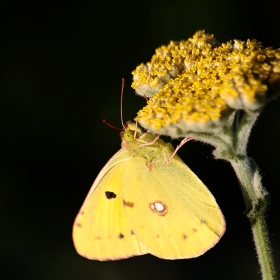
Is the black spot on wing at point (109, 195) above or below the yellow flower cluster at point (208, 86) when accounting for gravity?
below

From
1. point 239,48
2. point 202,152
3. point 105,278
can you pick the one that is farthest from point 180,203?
point 105,278

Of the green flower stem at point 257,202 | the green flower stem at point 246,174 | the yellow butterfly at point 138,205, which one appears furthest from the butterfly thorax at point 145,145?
the green flower stem at point 257,202

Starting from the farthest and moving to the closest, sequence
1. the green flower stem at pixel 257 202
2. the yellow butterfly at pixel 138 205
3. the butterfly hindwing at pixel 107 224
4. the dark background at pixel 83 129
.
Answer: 1. the dark background at pixel 83 129
2. the butterfly hindwing at pixel 107 224
3. the yellow butterfly at pixel 138 205
4. the green flower stem at pixel 257 202

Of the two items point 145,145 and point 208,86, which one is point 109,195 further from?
point 208,86

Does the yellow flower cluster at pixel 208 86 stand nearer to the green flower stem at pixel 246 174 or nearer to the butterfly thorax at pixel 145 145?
the green flower stem at pixel 246 174

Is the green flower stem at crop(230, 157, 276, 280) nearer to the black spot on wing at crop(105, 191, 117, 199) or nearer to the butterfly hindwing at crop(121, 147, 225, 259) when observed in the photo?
the butterfly hindwing at crop(121, 147, 225, 259)

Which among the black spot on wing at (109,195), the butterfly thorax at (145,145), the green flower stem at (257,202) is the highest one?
the butterfly thorax at (145,145)

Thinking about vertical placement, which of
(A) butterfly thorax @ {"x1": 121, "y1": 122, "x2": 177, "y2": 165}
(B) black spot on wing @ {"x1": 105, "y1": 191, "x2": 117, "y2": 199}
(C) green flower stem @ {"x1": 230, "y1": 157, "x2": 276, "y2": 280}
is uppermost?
(A) butterfly thorax @ {"x1": 121, "y1": 122, "x2": 177, "y2": 165}

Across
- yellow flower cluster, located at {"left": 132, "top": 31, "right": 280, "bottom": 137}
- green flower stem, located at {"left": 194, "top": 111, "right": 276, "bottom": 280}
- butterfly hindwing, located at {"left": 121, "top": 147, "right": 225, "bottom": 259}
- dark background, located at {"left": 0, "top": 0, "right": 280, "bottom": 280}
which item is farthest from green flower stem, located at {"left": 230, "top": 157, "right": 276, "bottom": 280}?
dark background, located at {"left": 0, "top": 0, "right": 280, "bottom": 280}
